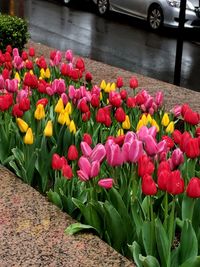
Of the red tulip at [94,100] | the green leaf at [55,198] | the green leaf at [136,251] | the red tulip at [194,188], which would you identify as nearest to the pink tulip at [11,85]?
the red tulip at [94,100]

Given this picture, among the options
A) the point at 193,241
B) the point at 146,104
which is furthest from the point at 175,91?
the point at 193,241

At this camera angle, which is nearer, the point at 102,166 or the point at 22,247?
the point at 22,247

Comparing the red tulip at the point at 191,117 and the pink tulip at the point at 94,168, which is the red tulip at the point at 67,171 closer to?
the pink tulip at the point at 94,168

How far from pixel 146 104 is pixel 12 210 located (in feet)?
5.32

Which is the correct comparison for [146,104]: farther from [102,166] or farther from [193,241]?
[193,241]

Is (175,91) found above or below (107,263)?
below

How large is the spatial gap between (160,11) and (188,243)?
15482 mm

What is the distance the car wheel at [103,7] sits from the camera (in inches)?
794

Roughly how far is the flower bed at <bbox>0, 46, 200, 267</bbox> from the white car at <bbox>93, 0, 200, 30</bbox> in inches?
520

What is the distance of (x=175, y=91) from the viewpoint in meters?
6.18

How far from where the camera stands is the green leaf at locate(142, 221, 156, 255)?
2598 mm

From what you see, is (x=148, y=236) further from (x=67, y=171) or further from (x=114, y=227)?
(x=67, y=171)

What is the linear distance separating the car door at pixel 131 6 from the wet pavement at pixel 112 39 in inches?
15.4

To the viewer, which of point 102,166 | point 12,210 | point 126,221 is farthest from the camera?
point 102,166
